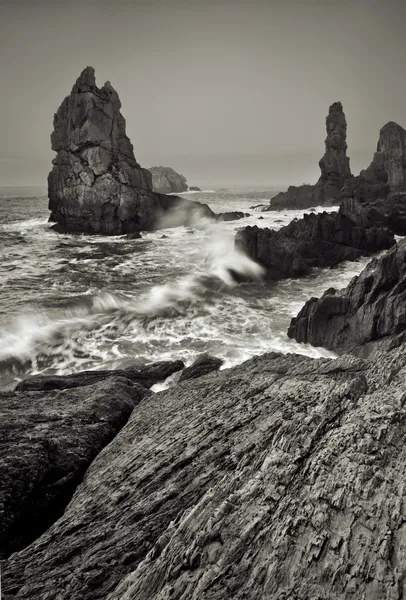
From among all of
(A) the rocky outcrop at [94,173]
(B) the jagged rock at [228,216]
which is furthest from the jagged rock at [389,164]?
(A) the rocky outcrop at [94,173]

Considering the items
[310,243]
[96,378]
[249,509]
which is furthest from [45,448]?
[310,243]

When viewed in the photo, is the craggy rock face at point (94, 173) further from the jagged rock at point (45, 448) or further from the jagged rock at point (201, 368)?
the jagged rock at point (45, 448)

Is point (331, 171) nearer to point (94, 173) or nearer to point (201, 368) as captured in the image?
point (94, 173)

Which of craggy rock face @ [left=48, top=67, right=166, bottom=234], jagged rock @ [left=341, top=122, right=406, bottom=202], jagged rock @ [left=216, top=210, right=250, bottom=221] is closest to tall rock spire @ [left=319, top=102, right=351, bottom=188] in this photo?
jagged rock @ [left=341, top=122, right=406, bottom=202]

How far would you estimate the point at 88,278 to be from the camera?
38688mm

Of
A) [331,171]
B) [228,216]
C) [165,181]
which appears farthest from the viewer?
[165,181]

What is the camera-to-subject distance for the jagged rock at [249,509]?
16.2 feet

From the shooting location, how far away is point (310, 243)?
4112 centimetres

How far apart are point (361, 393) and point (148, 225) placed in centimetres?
6532

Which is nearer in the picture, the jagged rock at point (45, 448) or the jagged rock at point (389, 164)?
the jagged rock at point (45, 448)

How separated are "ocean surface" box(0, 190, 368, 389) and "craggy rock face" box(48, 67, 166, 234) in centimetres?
1411

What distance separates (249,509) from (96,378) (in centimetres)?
1191

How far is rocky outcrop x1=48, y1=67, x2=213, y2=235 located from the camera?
64062 mm

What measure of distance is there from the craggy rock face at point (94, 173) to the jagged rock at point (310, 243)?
31733 millimetres
